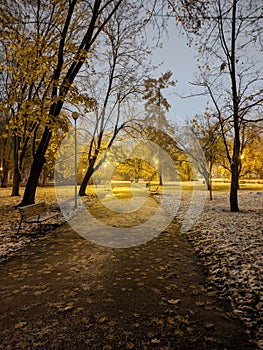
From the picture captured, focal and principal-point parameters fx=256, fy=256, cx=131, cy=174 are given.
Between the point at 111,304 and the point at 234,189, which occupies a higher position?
the point at 234,189

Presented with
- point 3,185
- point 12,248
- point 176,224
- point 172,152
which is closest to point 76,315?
point 12,248

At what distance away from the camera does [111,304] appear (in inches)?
145

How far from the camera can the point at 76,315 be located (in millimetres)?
3379

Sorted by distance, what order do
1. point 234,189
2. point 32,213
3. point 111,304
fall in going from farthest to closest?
point 234,189
point 32,213
point 111,304

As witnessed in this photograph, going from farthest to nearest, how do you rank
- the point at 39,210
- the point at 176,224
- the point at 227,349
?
the point at 176,224, the point at 39,210, the point at 227,349

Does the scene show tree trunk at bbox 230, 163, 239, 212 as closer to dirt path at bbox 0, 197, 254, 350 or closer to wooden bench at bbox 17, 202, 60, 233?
dirt path at bbox 0, 197, 254, 350

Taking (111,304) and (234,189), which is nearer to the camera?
(111,304)

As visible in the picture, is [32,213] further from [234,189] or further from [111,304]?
[234,189]

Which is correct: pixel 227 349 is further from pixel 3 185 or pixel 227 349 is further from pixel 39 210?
pixel 3 185

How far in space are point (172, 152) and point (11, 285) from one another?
28781mm

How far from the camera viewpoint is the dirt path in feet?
9.46

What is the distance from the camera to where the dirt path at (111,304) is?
2.88m

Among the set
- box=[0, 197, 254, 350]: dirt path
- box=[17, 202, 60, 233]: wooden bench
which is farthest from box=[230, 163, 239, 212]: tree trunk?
box=[17, 202, 60, 233]: wooden bench

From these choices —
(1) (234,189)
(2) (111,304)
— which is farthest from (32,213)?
(1) (234,189)
